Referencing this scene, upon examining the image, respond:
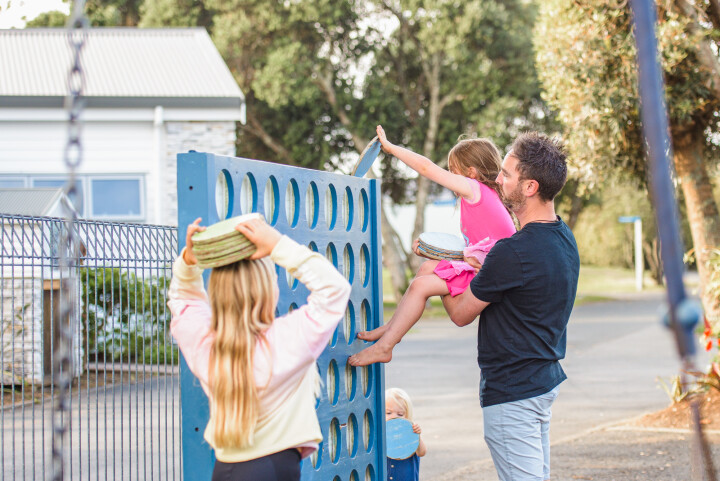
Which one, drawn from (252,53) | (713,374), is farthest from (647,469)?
(252,53)

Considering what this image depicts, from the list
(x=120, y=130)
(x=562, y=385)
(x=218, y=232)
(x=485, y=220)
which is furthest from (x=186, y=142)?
(x=218, y=232)

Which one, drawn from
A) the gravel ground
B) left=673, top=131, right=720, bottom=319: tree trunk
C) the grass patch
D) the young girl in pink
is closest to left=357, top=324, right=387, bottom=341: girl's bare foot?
the young girl in pink

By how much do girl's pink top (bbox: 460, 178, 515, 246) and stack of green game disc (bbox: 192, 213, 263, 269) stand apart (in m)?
1.52

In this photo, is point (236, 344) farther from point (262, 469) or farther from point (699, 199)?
point (699, 199)

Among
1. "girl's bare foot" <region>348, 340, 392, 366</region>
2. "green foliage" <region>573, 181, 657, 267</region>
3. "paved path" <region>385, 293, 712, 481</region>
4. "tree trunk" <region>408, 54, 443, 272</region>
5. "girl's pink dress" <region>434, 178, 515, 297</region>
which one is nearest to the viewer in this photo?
"girl's bare foot" <region>348, 340, 392, 366</region>

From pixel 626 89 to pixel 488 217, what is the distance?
5.04 m

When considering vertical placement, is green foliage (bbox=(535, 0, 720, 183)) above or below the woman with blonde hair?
above

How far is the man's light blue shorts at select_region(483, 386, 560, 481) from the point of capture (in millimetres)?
3014

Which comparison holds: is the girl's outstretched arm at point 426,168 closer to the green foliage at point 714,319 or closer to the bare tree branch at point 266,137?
the green foliage at point 714,319

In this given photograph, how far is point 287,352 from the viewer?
2248 millimetres

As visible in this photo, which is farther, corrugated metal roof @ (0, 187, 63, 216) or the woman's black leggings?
corrugated metal roof @ (0, 187, 63, 216)

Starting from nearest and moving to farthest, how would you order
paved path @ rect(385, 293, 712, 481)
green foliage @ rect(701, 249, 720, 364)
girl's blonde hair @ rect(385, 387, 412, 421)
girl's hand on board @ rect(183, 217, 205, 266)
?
girl's hand on board @ rect(183, 217, 205, 266) < girl's blonde hair @ rect(385, 387, 412, 421) < green foliage @ rect(701, 249, 720, 364) < paved path @ rect(385, 293, 712, 481)

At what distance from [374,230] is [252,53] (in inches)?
821

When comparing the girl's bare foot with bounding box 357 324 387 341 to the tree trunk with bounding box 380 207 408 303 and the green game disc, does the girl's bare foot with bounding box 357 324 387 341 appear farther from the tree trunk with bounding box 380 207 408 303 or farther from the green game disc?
the tree trunk with bounding box 380 207 408 303
